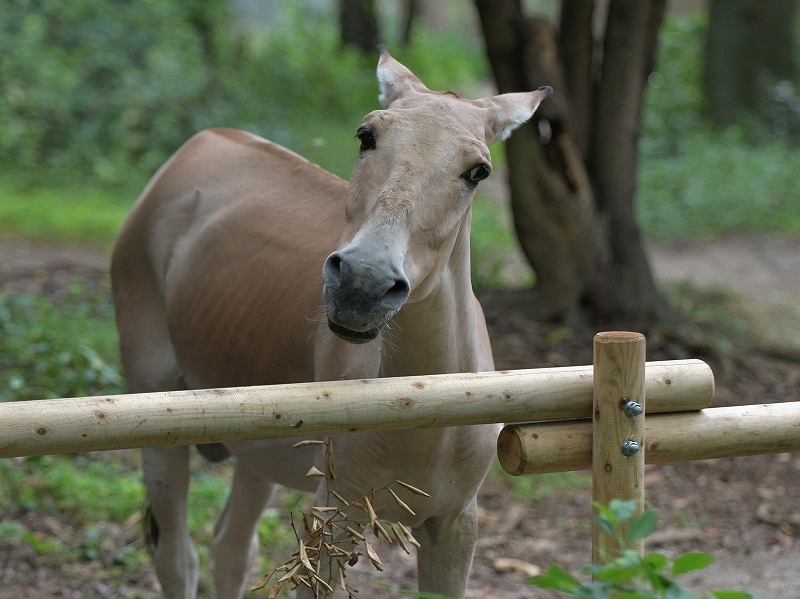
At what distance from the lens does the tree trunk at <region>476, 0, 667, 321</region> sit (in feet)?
20.9

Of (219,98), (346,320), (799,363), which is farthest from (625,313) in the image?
(219,98)

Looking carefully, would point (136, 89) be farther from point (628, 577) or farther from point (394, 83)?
point (628, 577)

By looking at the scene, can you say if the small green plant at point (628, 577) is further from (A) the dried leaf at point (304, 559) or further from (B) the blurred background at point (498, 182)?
(B) the blurred background at point (498, 182)

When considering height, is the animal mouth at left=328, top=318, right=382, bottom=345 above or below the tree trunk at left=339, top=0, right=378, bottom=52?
above

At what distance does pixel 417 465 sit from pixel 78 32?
10659 mm

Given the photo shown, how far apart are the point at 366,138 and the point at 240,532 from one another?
208cm

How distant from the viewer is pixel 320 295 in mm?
3139

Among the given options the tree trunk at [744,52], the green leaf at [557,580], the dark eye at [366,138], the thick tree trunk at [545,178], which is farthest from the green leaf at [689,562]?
the tree trunk at [744,52]

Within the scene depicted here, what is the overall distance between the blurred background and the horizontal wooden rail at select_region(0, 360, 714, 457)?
2.37m

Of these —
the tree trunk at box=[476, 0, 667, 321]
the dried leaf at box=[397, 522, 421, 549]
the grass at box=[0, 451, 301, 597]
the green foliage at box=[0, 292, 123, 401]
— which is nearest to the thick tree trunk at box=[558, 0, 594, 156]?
the tree trunk at box=[476, 0, 667, 321]

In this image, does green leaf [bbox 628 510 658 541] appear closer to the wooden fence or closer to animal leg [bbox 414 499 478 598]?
the wooden fence

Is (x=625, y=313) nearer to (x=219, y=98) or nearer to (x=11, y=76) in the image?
(x=219, y=98)

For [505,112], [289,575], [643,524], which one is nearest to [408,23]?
[505,112]

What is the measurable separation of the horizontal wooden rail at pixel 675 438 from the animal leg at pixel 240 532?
1.67 metres
